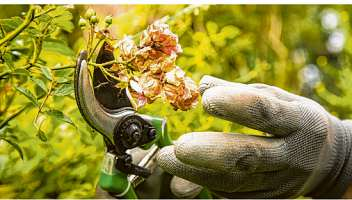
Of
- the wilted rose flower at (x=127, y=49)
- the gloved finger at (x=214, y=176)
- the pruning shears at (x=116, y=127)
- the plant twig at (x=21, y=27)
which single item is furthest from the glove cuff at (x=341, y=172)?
the plant twig at (x=21, y=27)

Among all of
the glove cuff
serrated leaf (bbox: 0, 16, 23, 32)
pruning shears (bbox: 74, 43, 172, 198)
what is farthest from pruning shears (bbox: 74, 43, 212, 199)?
the glove cuff

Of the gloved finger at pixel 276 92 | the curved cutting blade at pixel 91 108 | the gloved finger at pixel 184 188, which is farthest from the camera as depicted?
the gloved finger at pixel 184 188

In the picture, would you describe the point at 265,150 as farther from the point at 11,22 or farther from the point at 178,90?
the point at 11,22

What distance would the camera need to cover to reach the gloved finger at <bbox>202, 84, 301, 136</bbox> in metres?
0.90

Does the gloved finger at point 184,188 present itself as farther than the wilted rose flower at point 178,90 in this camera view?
Yes

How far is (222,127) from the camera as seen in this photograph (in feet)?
4.31

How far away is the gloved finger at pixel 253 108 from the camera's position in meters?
0.90

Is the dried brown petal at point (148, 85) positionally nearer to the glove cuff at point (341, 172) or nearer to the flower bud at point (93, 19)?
the flower bud at point (93, 19)

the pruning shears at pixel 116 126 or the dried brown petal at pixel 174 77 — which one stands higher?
the dried brown petal at pixel 174 77

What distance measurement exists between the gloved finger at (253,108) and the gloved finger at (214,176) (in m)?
0.07

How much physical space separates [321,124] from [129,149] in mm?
263

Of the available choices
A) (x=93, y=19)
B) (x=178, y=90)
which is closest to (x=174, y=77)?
(x=178, y=90)

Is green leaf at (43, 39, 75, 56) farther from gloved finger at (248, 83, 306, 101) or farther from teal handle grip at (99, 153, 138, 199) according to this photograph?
gloved finger at (248, 83, 306, 101)
